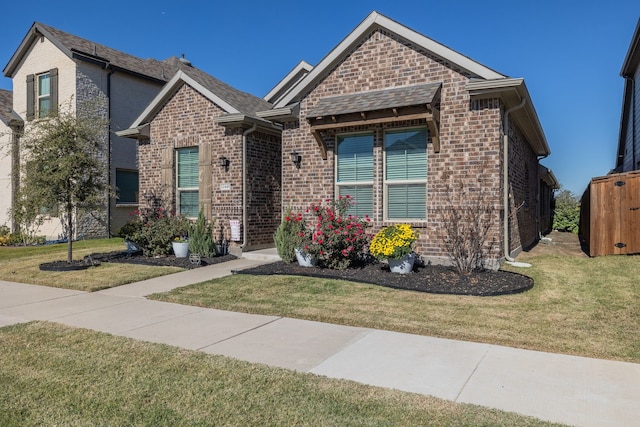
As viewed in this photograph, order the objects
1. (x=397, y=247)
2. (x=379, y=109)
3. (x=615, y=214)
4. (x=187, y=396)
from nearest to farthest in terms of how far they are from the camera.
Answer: (x=187, y=396) → (x=397, y=247) → (x=379, y=109) → (x=615, y=214)

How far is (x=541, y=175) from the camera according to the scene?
16703mm

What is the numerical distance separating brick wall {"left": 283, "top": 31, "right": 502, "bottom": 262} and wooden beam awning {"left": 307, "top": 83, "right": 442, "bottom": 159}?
21 cm

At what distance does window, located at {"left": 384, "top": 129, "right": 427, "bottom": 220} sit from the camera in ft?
29.7

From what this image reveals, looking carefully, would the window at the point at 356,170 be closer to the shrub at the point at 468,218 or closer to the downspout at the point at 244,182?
the shrub at the point at 468,218

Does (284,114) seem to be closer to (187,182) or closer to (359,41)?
(359,41)

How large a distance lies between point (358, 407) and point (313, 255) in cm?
600

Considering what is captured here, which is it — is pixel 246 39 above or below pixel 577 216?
above

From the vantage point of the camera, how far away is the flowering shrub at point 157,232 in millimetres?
11164

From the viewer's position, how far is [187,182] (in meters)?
12.3

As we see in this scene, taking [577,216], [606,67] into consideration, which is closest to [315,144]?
[606,67]

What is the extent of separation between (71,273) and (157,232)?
2.31 meters

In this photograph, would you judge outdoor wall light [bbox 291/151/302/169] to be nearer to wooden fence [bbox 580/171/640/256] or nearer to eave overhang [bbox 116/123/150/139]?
eave overhang [bbox 116/123/150/139]

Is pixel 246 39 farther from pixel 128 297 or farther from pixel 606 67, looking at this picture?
pixel 606 67

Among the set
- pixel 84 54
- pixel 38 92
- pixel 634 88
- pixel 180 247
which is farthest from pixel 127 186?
pixel 634 88
